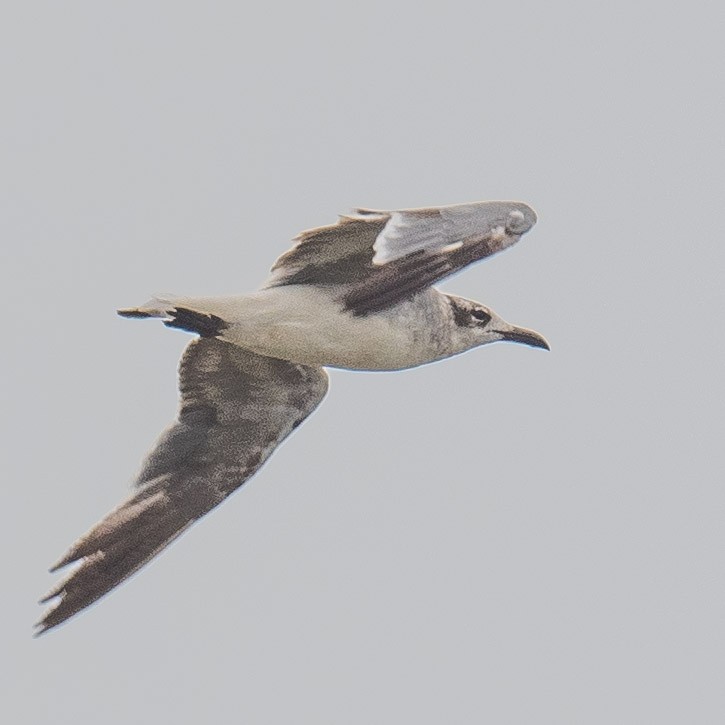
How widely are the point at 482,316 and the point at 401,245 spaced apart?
2.02 m

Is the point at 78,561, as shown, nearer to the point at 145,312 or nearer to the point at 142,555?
the point at 142,555

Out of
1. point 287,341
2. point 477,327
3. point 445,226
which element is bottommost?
point 287,341

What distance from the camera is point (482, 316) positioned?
12.9 meters

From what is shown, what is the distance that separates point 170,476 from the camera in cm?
1275

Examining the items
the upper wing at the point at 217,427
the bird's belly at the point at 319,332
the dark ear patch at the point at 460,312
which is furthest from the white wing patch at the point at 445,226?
the upper wing at the point at 217,427

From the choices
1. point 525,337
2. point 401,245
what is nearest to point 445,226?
point 401,245

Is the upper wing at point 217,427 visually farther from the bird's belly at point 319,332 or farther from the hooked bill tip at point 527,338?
the hooked bill tip at point 527,338

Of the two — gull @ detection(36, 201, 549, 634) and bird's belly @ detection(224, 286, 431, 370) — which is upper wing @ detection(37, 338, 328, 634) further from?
bird's belly @ detection(224, 286, 431, 370)

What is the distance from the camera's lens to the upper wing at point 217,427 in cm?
1264

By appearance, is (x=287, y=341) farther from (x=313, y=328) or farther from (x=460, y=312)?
(x=460, y=312)

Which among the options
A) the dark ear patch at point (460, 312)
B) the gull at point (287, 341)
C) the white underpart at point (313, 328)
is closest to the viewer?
the gull at point (287, 341)

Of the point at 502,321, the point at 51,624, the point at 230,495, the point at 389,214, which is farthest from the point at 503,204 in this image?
the point at 51,624

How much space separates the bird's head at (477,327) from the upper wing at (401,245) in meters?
0.88

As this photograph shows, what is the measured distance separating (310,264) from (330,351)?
0.54 metres
